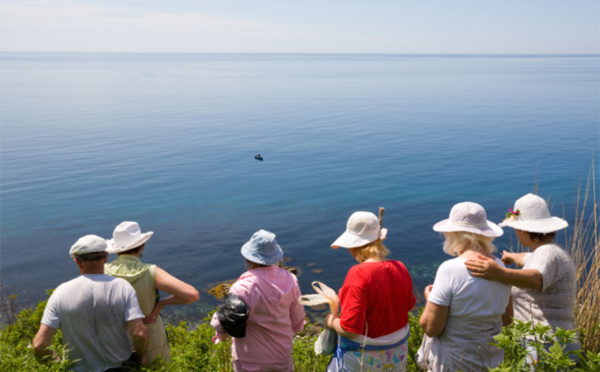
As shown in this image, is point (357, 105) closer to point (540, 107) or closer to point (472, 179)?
point (540, 107)

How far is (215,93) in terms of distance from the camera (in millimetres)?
73000

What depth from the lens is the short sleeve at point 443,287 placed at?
13.3ft

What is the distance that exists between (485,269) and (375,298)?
3.01ft

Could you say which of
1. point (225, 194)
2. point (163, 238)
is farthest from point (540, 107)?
point (163, 238)

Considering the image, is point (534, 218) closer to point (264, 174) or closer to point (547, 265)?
point (547, 265)

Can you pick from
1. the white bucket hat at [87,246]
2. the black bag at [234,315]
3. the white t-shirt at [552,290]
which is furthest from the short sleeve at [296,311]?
the white t-shirt at [552,290]

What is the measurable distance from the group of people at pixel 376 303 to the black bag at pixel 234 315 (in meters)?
0.01

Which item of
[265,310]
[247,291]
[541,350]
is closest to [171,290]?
[247,291]

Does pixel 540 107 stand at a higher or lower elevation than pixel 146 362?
lower

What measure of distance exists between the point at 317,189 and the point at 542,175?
1261cm

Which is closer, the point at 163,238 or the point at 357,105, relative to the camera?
the point at 163,238

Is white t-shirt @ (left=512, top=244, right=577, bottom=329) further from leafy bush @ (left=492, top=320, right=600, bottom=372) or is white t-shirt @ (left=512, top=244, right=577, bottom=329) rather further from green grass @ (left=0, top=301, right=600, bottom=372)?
leafy bush @ (left=492, top=320, right=600, bottom=372)

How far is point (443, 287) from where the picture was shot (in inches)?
161

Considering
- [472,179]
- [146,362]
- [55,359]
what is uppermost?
[55,359]
